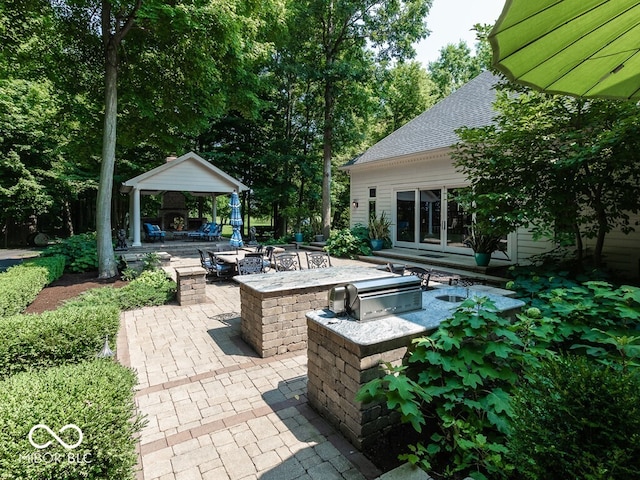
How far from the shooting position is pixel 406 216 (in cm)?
1334

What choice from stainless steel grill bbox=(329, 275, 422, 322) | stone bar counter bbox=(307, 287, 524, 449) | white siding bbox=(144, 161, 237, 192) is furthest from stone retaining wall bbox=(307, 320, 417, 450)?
white siding bbox=(144, 161, 237, 192)

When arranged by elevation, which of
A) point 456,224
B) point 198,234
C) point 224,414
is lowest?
point 224,414

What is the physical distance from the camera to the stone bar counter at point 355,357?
8.77 feet

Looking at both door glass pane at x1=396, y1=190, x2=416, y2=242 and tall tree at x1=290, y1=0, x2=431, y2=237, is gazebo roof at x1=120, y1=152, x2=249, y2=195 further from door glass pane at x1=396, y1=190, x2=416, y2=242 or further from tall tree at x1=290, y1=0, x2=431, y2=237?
door glass pane at x1=396, y1=190, x2=416, y2=242

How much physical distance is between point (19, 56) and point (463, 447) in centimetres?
1413

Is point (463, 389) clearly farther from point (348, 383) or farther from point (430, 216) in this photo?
point (430, 216)

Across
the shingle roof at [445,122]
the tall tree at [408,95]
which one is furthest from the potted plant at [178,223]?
the tall tree at [408,95]

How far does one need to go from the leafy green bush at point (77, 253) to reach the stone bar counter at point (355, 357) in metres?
10.4

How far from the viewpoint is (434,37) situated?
49.7 ft

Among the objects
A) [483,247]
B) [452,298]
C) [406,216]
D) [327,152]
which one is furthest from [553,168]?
[327,152]

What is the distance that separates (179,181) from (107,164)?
491cm

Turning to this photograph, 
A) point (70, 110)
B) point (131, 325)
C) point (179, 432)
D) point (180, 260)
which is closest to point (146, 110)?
point (70, 110)

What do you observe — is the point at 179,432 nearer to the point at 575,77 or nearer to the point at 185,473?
the point at 185,473

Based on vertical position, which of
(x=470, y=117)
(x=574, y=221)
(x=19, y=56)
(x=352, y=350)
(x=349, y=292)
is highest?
(x=19, y=56)
